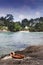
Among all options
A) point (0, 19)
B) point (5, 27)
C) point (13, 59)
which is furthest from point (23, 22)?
point (13, 59)

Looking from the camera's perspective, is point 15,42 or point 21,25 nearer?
point 15,42

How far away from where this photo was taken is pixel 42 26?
420 feet

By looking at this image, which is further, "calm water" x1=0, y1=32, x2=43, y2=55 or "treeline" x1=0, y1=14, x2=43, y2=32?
"treeline" x1=0, y1=14, x2=43, y2=32

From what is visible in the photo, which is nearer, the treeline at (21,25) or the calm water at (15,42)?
the calm water at (15,42)

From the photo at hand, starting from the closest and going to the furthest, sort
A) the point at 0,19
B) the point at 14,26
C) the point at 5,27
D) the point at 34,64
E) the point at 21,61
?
the point at 34,64 → the point at 21,61 → the point at 14,26 → the point at 5,27 → the point at 0,19

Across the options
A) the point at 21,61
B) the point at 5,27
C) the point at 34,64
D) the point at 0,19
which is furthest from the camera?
the point at 0,19

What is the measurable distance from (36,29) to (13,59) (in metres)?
115

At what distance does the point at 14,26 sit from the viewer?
124000mm

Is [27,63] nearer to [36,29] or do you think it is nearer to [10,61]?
[10,61]

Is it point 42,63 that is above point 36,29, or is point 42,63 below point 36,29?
above

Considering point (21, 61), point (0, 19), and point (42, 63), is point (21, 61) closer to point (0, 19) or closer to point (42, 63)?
point (42, 63)

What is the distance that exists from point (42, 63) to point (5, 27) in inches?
4811

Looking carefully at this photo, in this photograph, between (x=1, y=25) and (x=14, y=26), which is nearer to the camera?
(x=14, y=26)

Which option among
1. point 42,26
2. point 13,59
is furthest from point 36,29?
point 13,59
